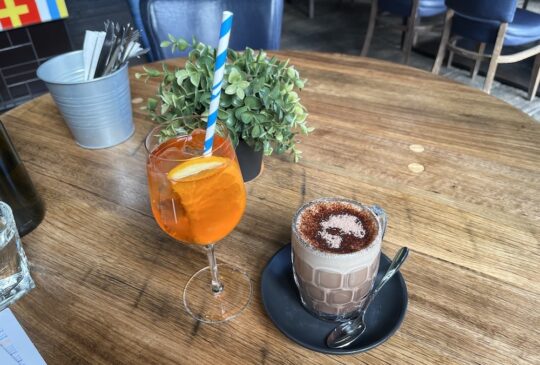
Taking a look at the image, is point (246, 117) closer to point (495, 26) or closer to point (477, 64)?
point (495, 26)

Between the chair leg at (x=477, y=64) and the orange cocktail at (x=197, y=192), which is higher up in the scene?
the orange cocktail at (x=197, y=192)

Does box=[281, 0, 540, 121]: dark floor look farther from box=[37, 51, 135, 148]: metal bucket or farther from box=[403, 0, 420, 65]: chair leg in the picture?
box=[37, 51, 135, 148]: metal bucket

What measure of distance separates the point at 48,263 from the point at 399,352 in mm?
483

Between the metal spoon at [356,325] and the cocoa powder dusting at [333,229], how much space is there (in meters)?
0.07

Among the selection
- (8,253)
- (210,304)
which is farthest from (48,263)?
(210,304)

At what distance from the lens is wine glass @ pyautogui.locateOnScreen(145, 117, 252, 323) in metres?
0.49

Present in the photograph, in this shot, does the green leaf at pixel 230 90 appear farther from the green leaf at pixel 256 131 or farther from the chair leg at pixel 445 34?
the chair leg at pixel 445 34

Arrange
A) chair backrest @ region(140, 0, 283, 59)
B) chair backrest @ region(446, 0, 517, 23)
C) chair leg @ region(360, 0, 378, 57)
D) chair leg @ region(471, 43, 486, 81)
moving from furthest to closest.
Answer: chair leg @ region(360, 0, 378, 57)
chair leg @ region(471, 43, 486, 81)
chair backrest @ region(446, 0, 517, 23)
chair backrest @ region(140, 0, 283, 59)

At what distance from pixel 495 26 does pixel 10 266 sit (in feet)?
7.89

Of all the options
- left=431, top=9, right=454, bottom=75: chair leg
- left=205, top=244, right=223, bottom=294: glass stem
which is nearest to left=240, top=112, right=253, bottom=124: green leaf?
left=205, top=244, right=223, bottom=294: glass stem

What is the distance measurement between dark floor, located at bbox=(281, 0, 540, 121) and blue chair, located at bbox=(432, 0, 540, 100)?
30 centimetres

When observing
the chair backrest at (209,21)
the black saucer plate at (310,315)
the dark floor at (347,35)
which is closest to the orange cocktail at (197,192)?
the black saucer plate at (310,315)

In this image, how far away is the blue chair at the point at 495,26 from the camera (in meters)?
2.13

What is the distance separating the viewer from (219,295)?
57 centimetres
